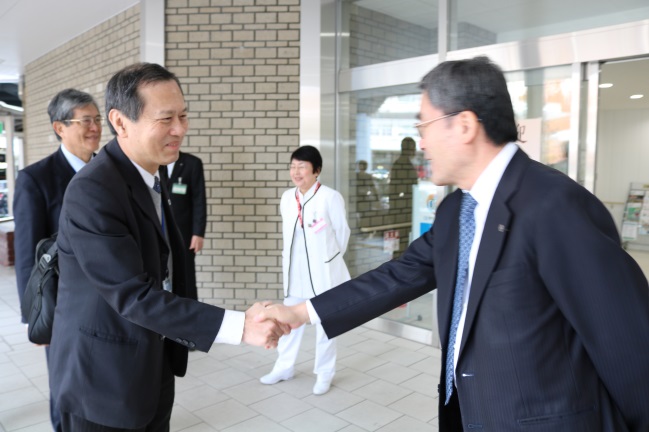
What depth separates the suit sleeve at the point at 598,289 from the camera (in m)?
1.21

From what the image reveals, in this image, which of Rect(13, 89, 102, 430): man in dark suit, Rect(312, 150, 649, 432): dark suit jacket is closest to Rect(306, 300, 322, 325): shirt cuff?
Rect(312, 150, 649, 432): dark suit jacket

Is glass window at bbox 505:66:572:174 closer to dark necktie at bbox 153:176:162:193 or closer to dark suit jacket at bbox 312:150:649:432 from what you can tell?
dark suit jacket at bbox 312:150:649:432

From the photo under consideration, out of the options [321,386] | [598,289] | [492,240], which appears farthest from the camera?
[321,386]

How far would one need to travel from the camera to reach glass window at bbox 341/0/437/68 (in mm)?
5020

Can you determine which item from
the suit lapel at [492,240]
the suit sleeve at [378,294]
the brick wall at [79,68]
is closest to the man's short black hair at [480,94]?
the suit lapel at [492,240]

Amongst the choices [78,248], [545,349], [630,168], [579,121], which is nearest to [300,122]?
[579,121]

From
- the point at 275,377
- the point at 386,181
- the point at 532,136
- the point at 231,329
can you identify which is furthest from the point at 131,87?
the point at 386,181

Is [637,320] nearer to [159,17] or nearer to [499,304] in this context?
[499,304]

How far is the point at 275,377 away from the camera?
4082 mm

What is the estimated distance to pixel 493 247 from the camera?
4.37 ft

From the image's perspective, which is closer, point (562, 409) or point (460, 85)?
point (562, 409)

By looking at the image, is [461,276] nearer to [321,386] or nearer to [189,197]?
[321,386]

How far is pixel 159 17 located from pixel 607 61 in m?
4.45

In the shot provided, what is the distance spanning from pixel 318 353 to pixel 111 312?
2.52m
